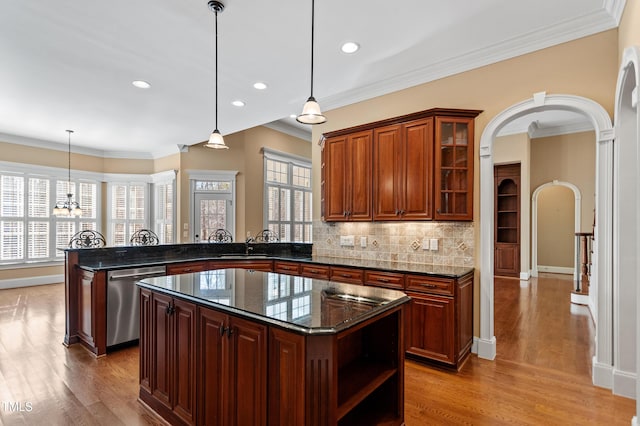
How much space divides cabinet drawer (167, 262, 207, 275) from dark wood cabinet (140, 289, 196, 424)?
1.66 metres

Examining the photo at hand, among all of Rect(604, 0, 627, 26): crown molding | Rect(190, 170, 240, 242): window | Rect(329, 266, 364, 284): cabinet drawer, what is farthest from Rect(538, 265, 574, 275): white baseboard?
Rect(190, 170, 240, 242): window

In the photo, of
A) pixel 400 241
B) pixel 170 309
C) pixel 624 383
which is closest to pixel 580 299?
pixel 624 383

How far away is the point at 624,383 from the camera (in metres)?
2.62

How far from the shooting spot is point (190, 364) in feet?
6.77

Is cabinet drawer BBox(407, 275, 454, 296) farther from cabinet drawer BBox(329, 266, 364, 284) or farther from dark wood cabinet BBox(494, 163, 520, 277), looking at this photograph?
dark wood cabinet BBox(494, 163, 520, 277)

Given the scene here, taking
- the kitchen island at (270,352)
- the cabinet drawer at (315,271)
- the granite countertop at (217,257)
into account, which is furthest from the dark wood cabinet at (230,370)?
the cabinet drawer at (315,271)

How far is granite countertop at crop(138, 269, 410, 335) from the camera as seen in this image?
158cm

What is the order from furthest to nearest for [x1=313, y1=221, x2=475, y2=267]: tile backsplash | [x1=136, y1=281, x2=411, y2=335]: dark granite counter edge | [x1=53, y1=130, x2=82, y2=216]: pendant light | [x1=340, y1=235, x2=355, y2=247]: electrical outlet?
[x1=53, y1=130, x2=82, y2=216]: pendant light → [x1=340, y1=235, x2=355, y2=247]: electrical outlet → [x1=313, y1=221, x2=475, y2=267]: tile backsplash → [x1=136, y1=281, x2=411, y2=335]: dark granite counter edge

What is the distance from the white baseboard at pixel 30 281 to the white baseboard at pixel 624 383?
383 inches

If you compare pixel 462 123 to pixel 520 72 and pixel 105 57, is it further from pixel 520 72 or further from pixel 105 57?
pixel 105 57

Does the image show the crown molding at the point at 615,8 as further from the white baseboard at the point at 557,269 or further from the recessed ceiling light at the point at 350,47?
the white baseboard at the point at 557,269

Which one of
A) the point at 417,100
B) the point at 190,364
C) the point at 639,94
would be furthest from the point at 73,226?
the point at 639,94

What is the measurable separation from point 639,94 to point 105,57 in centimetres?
Answer: 465

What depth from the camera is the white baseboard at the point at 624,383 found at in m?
2.57
